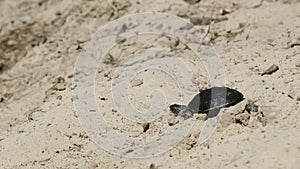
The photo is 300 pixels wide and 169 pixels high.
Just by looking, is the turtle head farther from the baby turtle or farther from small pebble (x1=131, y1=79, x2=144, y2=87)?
small pebble (x1=131, y1=79, x2=144, y2=87)

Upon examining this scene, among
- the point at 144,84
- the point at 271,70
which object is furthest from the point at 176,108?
the point at 271,70

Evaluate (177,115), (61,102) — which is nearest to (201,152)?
(177,115)

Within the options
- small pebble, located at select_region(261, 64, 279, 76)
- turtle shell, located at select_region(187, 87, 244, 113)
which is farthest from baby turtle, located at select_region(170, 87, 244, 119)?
small pebble, located at select_region(261, 64, 279, 76)

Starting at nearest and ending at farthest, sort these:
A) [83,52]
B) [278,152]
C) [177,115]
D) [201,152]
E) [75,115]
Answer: [278,152], [201,152], [177,115], [75,115], [83,52]

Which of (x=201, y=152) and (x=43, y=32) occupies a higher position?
(x=43, y=32)

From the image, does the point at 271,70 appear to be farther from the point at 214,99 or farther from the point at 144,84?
the point at 144,84

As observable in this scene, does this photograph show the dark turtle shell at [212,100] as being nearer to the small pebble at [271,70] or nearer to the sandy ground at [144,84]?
the sandy ground at [144,84]

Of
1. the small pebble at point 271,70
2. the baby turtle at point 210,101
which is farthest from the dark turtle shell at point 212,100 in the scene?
the small pebble at point 271,70

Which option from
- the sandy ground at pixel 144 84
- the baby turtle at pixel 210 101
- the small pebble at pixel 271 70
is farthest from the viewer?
the small pebble at pixel 271 70

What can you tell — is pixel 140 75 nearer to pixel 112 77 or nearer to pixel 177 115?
pixel 112 77
